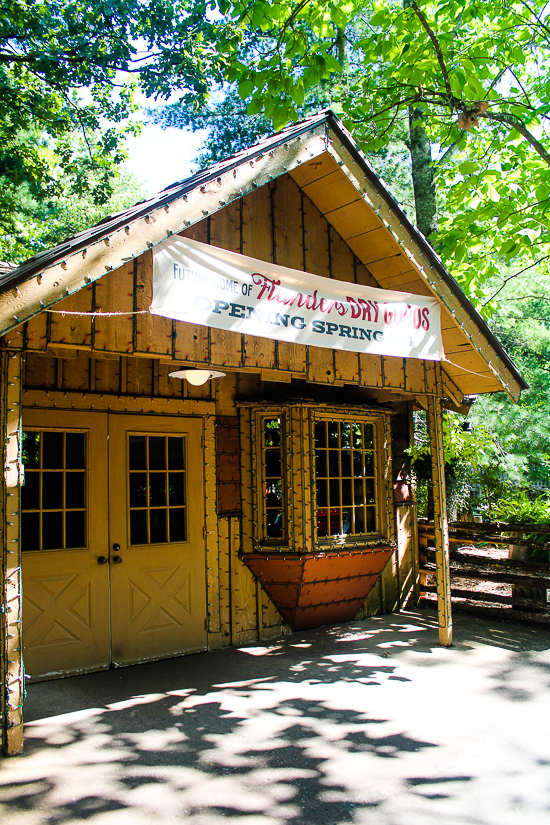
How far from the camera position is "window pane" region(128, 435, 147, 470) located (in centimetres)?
578

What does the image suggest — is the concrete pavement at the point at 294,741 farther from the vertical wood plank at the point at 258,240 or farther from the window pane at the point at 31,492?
the vertical wood plank at the point at 258,240

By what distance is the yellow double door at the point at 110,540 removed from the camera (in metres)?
5.11

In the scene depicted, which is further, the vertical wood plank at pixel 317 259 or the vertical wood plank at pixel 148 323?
the vertical wood plank at pixel 317 259

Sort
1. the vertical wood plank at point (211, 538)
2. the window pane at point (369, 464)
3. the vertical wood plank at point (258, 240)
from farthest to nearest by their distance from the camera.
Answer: the window pane at point (369, 464) → the vertical wood plank at point (211, 538) → the vertical wood plank at point (258, 240)

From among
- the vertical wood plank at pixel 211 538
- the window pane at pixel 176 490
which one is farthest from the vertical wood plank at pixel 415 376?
the window pane at pixel 176 490

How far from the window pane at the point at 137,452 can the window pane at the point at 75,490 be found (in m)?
0.52

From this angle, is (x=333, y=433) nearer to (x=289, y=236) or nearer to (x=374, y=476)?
(x=374, y=476)

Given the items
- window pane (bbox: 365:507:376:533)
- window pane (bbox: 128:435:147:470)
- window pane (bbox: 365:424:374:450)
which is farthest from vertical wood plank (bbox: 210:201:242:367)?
window pane (bbox: 365:507:376:533)

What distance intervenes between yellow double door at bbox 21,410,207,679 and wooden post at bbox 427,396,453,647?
8.53 ft

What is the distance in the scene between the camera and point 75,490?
5402mm

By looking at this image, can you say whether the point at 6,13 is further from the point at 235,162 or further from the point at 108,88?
the point at 235,162

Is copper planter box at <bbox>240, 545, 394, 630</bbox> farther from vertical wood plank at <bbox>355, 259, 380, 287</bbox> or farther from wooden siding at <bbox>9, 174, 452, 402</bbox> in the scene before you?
vertical wood plank at <bbox>355, 259, 380, 287</bbox>

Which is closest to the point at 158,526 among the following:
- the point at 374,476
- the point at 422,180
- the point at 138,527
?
the point at 138,527

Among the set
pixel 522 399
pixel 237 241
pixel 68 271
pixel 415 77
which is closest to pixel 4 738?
pixel 68 271
